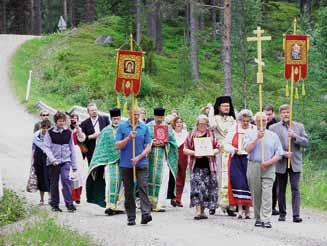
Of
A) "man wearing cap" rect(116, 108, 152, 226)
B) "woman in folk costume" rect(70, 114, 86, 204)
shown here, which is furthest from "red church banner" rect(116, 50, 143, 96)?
"woman in folk costume" rect(70, 114, 86, 204)

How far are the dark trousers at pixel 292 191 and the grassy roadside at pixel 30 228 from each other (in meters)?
3.79

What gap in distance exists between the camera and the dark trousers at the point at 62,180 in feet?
46.5

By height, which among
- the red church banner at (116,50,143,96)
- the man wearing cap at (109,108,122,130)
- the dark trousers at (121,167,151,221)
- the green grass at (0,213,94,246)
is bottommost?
the green grass at (0,213,94,246)

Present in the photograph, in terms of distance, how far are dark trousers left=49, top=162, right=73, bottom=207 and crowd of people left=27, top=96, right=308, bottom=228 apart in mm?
18

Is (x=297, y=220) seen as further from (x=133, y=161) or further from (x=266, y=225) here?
(x=133, y=161)

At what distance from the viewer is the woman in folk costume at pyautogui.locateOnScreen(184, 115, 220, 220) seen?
44.7 ft

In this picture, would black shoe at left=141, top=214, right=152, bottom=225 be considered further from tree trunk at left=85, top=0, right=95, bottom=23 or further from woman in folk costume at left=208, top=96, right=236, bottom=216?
tree trunk at left=85, top=0, right=95, bottom=23

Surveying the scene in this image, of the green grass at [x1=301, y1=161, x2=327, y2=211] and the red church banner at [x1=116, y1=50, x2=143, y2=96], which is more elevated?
the red church banner at [x1=116, y1=50, x2=143, y2=96]

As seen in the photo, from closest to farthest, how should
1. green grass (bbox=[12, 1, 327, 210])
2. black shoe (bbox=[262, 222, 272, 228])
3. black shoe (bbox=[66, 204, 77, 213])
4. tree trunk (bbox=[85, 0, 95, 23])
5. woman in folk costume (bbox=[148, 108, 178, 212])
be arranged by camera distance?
1. black shoe (bbox=[262, 222, 272, 228])
2. black shoe (bbox=[66, 204, 77, 213])
3. woman in folk costume (bbox=[148, 108, 178, 212])
4. green grass (bbox=[12, 1, 327, 210])
5. tree trunk (bbox=[85, 0, 95, 23])

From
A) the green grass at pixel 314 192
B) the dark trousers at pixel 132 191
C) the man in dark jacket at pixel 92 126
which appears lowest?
the green grass at pixel 314 192

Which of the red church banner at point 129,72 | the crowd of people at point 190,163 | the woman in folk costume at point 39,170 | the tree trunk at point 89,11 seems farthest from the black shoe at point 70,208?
the tree trunk at point 89,11

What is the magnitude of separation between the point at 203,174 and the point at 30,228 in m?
3.52

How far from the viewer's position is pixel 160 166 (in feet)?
48.0

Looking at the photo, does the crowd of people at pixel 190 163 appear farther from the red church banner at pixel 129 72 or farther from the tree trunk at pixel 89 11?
the tree trunk at pixel 89 11
